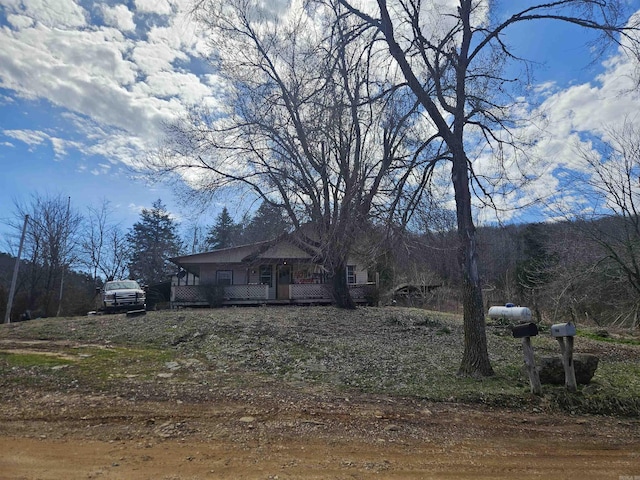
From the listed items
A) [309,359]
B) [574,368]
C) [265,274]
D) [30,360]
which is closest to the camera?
[574,368]

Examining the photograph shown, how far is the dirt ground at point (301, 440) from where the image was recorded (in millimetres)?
3828

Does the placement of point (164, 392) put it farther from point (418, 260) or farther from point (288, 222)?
point (288, 222)

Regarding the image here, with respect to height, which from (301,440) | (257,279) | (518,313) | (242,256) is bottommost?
(301,440)

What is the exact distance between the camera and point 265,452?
417cm

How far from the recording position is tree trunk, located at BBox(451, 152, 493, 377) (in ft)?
24.0

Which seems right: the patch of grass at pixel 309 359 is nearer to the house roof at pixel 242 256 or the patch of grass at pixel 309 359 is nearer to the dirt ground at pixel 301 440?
the dirt ground at pixel 301 440

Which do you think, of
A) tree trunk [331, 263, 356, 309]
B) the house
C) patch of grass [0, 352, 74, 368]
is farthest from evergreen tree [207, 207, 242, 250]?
patch of grass [0, 352, 74, 368]

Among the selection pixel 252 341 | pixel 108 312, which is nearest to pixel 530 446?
pixel 252 341

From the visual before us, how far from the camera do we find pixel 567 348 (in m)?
6.15

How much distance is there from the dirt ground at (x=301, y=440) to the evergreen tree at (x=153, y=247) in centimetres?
3951

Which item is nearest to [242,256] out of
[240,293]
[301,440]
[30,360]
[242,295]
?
[240,293]

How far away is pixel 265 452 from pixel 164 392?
2763mm

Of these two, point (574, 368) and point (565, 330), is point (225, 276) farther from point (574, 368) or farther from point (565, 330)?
point (565, 330)

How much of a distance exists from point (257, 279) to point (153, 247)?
25.6m
